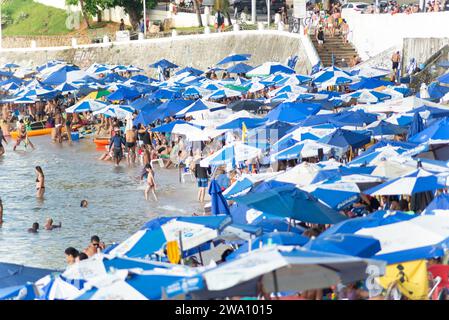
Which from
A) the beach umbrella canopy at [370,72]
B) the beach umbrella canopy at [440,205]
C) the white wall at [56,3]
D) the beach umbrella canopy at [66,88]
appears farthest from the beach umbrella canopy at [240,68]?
the beach umbrella canopy at [440,205]

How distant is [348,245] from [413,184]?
4.45 metres

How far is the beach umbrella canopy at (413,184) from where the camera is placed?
17.2 meters

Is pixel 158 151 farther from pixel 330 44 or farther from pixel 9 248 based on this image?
pixel 330 44

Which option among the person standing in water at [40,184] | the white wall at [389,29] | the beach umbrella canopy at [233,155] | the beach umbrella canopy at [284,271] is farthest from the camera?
the white wall at [389,29]

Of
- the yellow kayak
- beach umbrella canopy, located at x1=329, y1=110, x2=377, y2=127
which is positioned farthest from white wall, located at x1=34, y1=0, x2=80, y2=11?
beach umbrella canopy, located at x1=329, y1=110, x2=377, y2=127

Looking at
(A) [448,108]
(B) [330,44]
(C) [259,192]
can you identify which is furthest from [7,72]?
(C) [259,192]

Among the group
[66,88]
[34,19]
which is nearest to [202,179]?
[66,88]

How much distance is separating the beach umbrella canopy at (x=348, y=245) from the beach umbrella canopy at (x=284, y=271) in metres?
0.74

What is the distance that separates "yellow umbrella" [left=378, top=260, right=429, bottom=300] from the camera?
1352 centimetres

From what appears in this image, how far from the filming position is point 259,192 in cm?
1745

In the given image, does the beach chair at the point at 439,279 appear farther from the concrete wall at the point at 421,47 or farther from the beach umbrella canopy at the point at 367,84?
the concrete wall at the point at 421,47

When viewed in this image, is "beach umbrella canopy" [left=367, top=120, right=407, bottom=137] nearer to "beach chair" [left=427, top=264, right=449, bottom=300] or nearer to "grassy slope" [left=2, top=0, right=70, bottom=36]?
"beach chair" [left=427, top=264, right=449, bottom=300]

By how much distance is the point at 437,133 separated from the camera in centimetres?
2181

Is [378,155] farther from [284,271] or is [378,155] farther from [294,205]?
[284,271]
